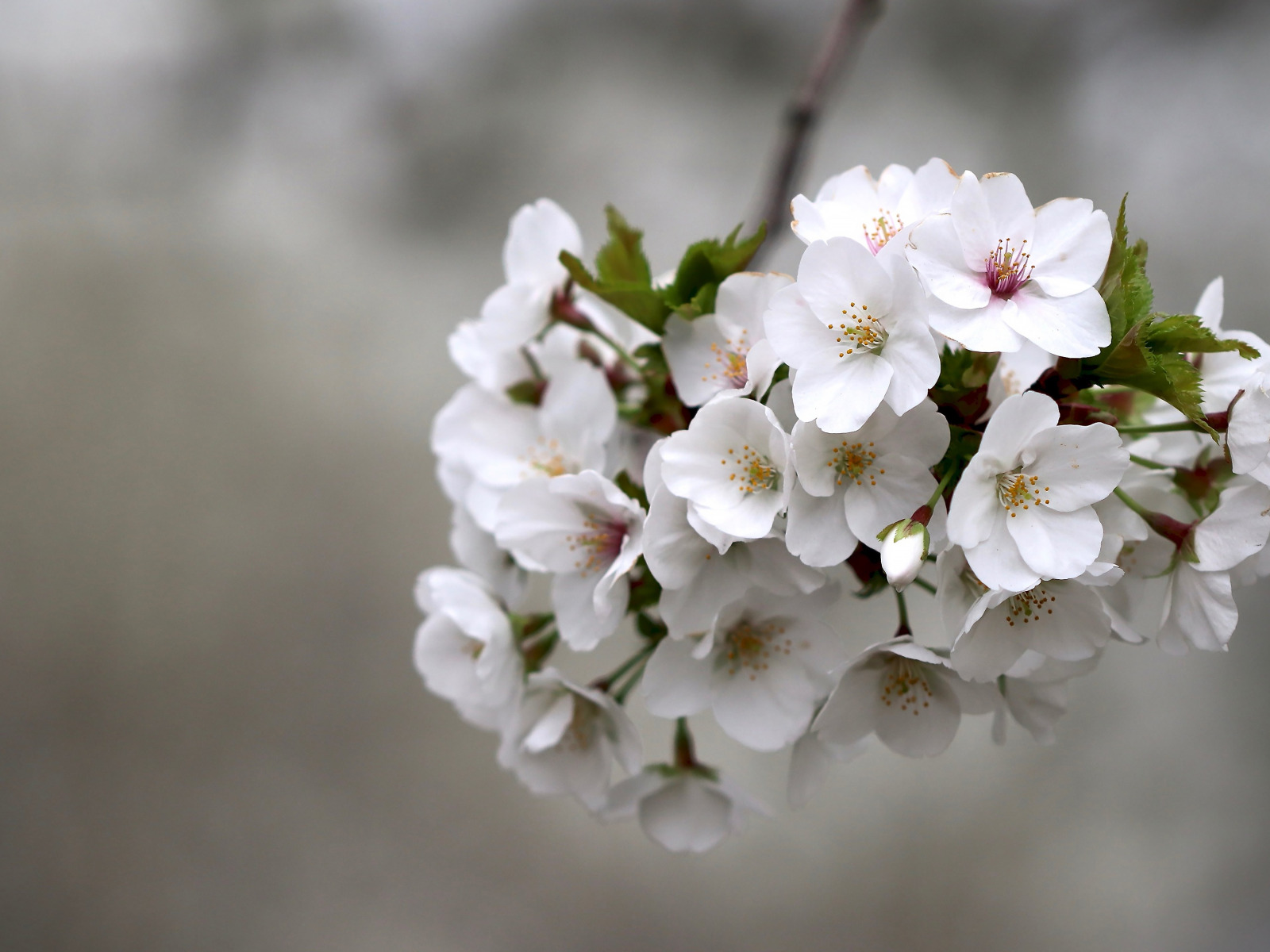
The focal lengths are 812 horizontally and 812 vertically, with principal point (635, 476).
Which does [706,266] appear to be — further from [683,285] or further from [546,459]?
[546,459]

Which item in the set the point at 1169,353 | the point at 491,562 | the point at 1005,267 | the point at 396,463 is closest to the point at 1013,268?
the point at 1005,267

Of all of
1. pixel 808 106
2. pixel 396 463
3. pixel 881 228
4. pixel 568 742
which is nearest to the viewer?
pixel 881 228

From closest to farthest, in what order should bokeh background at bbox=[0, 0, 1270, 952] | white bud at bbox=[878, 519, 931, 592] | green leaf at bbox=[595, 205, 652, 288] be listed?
white bud at bbox=[878, 519, 931, 592], green leaf at bbox=[595, 205, 652, 288], bokeh background at bbox=[0, 0, 1270, 952]

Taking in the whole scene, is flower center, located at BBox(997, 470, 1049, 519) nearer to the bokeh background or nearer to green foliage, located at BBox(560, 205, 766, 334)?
green foliage, located at BBox(560, 205, 766, 334)

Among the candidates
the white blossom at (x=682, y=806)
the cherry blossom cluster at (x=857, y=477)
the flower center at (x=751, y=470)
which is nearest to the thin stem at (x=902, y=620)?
the cherry blossom cluster at (x=857, y=477)

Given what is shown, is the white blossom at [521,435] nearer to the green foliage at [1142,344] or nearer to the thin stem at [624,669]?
the thin stem at [624,669]

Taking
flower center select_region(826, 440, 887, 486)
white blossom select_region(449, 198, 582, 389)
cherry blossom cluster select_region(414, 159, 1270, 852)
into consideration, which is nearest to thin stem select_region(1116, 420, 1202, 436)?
cherry blossom cluster select_region(414, 159, 1270, 852)
